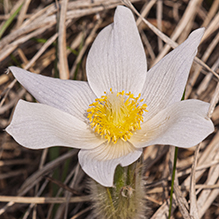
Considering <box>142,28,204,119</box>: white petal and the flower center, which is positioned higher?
<box>142,28,204,119</box>: white petal

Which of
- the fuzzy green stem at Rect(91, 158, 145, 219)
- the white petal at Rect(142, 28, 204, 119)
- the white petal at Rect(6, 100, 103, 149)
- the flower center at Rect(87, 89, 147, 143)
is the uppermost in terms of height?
the white petal at Rect(142, 28, 204, 119)

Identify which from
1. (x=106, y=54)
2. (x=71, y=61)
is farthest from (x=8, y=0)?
(x=106, y=54)

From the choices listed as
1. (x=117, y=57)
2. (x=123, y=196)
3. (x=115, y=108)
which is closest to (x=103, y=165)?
(x=123, y=196)

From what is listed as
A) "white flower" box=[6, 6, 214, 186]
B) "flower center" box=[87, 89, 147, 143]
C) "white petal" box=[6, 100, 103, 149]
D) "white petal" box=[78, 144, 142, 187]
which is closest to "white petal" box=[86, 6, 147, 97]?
"white flower" box=[6, 6, 214, 186]

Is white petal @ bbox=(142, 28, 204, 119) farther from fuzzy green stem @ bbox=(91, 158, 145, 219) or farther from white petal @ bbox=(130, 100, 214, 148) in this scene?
fuzzy green stem @ bbox=(91, 158, 145, 219)

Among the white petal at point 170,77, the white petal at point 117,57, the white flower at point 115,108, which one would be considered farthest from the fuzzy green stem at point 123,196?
the white petal at point 117,57

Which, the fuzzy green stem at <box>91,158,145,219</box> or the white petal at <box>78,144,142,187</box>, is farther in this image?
the fuzzy green stem at <box>91,158,145,219</box>
